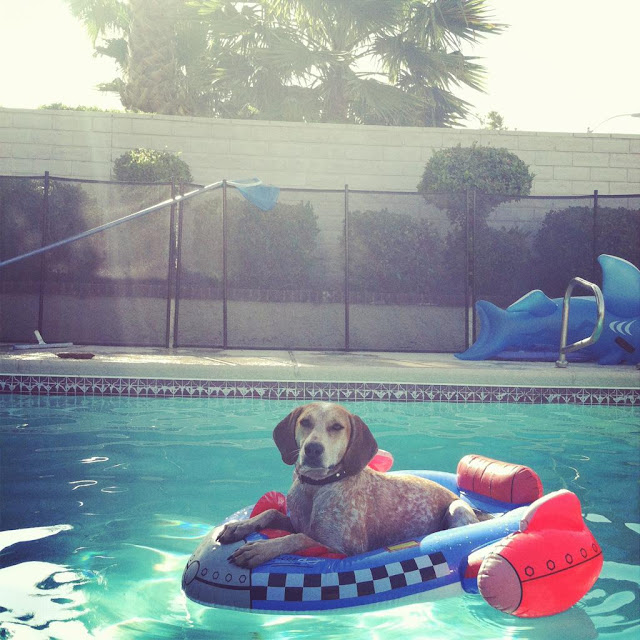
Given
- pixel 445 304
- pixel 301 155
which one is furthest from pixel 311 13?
pixel 445 304

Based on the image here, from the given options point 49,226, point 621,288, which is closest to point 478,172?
point 621,288

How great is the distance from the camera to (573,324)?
9055mm

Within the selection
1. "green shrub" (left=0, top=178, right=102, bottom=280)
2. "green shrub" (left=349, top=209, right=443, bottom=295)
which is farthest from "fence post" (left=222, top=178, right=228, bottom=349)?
"green shrub" (left=349, top=209, right=443, bottom=295)

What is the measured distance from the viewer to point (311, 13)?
49.3 feet

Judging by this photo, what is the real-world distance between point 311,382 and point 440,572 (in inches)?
183

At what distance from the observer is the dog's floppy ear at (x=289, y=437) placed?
3242 millimetres

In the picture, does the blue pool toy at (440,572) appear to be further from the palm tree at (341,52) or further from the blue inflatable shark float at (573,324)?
the palm tree at (341,52)

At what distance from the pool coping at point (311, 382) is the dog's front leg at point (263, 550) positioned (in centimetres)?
445

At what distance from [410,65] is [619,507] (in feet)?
42.3

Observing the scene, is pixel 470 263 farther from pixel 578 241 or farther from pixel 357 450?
pixel 357 450

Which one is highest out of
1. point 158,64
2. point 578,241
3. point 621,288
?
point 158,64

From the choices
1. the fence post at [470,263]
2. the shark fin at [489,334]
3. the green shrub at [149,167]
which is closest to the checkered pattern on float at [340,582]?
the shark fin at [489,334]

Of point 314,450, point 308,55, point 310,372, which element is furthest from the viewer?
point 308,55

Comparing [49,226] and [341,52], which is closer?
[49,226]
